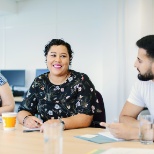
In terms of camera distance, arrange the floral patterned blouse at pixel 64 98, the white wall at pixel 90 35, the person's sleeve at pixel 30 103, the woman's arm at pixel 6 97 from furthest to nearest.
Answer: the white wall at pixel 90 35 < the woman's arm at pixel 6 97 < the person's sleeve at pixel 30 103 < the floral patterned blouse at pixel 64 98

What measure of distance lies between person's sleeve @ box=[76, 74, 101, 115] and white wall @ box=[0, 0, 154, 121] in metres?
1.94

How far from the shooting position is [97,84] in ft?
15.5

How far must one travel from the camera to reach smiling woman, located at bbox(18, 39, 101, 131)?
1.99m

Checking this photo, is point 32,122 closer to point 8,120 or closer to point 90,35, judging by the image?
point 8,120

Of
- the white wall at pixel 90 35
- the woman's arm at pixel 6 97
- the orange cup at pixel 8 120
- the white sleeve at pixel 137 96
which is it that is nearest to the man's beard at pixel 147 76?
the white sleeve at pixel 137 96

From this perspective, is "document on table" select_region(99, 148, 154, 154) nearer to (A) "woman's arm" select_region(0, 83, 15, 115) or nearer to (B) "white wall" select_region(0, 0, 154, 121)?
(A) "woman's arm" select_region(0, 83, 15, 115)

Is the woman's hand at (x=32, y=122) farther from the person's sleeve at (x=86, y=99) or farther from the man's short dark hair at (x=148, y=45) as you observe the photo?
the man's short dark hair at (x=148, y=45)

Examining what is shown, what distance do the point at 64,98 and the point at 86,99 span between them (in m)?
0.18

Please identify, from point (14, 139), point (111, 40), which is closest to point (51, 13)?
point (111, 40)

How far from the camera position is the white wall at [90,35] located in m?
3.95

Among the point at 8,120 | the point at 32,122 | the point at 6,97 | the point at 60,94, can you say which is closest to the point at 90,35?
the point at 6,97

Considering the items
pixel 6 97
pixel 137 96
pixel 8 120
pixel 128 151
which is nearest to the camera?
pixel 128 151

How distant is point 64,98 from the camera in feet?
6.75

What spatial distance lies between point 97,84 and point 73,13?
1430mm
